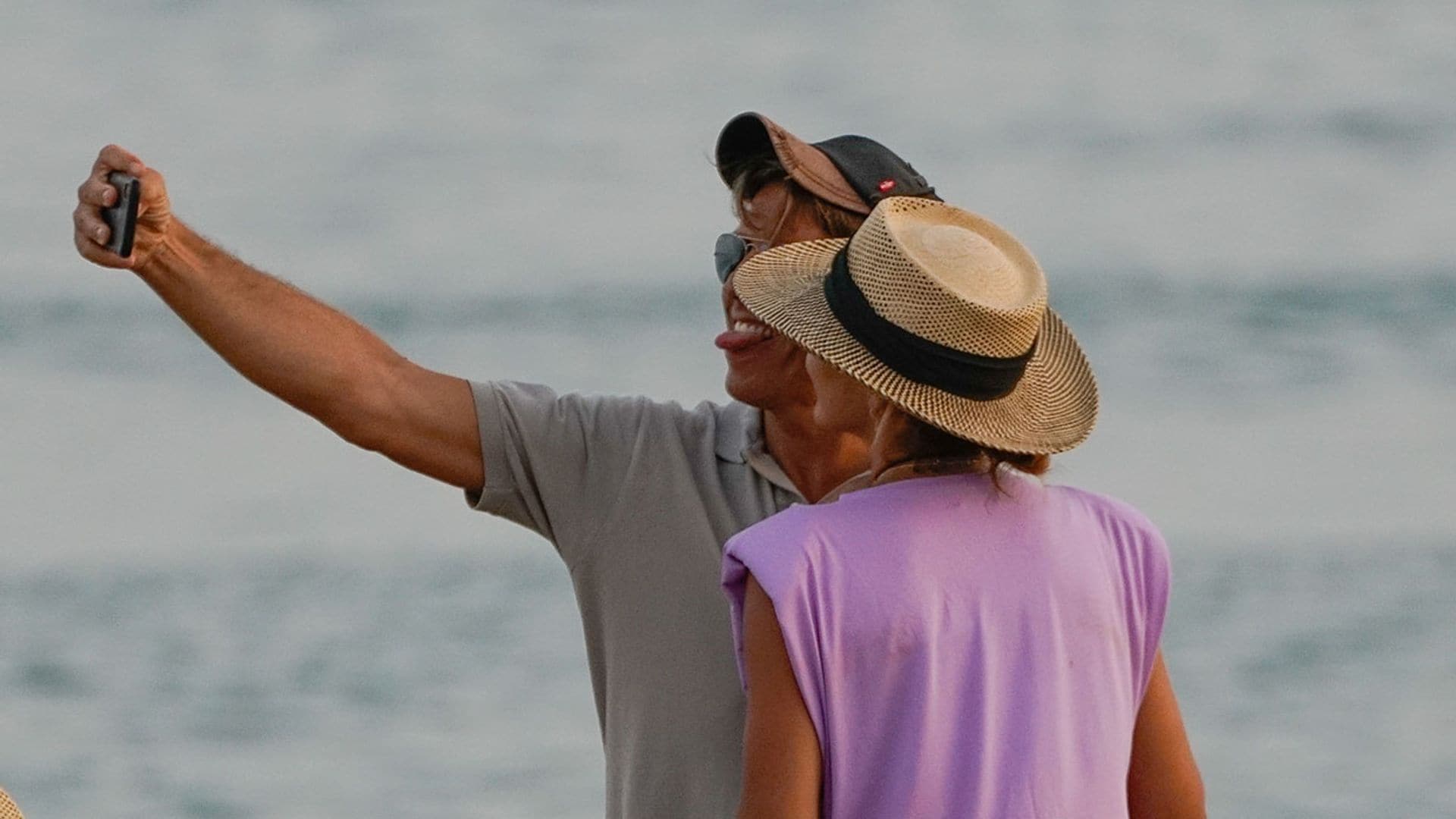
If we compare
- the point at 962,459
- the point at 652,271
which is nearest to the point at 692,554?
the point at 962,459

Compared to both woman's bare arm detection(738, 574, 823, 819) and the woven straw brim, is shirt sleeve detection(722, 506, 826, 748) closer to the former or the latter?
woman's bare arm detection(738, 574, 823, 819)

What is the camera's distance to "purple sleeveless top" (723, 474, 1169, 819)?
205 centimetres

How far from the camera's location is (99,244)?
247cm

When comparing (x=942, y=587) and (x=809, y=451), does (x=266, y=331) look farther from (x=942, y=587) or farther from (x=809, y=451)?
(x=942, y=587)

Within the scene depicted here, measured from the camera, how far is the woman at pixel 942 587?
2053 mm

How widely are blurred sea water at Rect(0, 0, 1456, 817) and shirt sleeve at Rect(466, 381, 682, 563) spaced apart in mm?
3131

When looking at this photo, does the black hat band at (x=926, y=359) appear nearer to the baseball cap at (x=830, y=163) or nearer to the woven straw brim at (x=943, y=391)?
the woven straw brim at (x=943, y=391)

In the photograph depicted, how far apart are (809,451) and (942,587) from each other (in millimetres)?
689

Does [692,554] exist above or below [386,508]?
below

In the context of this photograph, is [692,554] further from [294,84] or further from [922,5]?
[922,5]

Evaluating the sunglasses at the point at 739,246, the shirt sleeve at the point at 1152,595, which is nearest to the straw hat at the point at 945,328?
the shirt sleeve at the point at 1152,595

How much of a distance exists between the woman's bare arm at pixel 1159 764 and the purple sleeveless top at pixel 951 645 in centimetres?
9

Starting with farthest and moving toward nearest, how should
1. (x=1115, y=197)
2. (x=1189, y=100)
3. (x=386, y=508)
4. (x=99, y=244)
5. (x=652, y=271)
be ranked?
1. (x=1189, y=100)
2. (x=1115, y=197)
3. (x=652, y=271)
4. (x=386, y=508)
5. (x=99, y=244)

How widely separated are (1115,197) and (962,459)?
9.22 meters
